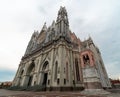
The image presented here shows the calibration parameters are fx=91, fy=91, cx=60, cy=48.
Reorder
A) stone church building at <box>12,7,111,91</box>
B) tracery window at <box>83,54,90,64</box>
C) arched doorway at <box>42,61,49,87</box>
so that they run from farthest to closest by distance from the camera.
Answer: arched doorway at <box>42,61,49,87</box> → tracery window at <box>83,54,90,64</box> → stone church building at <box>12,7,111,91</box>

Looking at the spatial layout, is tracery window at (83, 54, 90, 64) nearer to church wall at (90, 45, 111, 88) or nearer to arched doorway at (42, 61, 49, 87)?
church wall at (90, 45, 111, 88)

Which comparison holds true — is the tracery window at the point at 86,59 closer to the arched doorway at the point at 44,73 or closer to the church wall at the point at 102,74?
the church wall at the point at 102,74

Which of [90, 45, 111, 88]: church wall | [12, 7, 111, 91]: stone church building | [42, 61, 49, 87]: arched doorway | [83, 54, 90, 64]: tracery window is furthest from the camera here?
[42, 61, 49, 87]: arched doorway

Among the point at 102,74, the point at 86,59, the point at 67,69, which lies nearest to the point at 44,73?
the point at 67,69

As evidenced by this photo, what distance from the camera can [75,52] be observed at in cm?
2592

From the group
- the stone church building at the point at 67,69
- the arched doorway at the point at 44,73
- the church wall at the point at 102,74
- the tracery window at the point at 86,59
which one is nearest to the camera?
the stone church building at the point at 67,69

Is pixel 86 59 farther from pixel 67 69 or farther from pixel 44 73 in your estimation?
pixel 44 73

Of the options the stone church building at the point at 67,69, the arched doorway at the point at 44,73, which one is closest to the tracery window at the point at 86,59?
Result: the stone church building at the point at 67,69

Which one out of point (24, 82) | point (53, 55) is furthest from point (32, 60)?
point (53, 55)

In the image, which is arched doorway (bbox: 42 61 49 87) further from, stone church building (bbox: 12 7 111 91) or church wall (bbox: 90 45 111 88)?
church wall (bbox: 90 45 111 88)

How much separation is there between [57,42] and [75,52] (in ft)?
19.5

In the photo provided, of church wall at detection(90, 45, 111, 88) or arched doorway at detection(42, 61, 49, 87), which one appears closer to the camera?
church wall at detection(90, 45, 111, 88)

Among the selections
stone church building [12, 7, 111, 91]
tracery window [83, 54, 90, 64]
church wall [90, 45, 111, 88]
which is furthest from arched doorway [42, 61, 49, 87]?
church wall [90, 45, 111, 88]

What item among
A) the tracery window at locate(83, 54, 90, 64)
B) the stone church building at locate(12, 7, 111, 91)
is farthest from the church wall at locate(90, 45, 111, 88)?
the tracery window at locate(83, 54, 90, 64)
